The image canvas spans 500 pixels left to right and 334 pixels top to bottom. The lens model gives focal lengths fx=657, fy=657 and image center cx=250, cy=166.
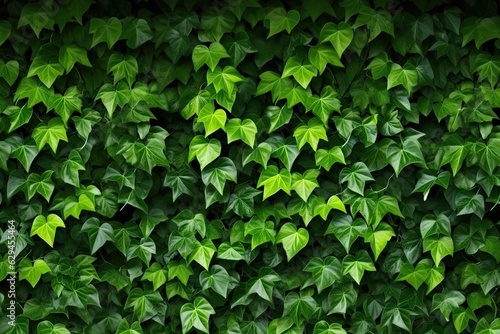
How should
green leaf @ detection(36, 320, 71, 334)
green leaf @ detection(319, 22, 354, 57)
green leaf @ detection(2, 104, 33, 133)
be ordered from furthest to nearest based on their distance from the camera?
1. green leaf @ detection(36, 320, 71, 334)
2. green leaf @ detection(2, 104, 33, 133)
3. green leaf @ detection(319, 22, 354, 57)

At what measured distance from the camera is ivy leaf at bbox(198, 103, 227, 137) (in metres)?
2.74

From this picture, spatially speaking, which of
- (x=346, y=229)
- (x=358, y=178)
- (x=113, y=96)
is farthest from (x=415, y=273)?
(x=113, y=96)

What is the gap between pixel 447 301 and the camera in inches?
112

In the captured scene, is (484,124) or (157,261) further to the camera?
(157,261)

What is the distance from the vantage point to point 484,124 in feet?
8.98

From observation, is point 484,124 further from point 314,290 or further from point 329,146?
point 314,290

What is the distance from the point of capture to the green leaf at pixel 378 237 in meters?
2.79

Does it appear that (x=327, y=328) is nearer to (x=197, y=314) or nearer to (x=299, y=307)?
(x=299, y=307)

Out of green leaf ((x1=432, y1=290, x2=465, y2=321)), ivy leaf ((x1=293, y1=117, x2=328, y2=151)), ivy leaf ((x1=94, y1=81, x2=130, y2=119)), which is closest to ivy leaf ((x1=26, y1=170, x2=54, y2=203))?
ivy leaf ((x1=94, y1=81, x2=130, y2=119))

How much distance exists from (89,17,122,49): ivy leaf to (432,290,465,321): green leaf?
177cm

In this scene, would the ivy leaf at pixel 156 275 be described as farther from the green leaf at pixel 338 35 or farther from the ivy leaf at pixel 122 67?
the green leaf at pixel 338 35

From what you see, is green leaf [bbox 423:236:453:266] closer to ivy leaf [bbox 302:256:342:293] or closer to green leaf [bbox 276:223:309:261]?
ivy leaf [bbox 302:256:342:293]

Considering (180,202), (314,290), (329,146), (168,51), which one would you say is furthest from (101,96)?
(314,290)

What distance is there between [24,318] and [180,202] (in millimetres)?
868
